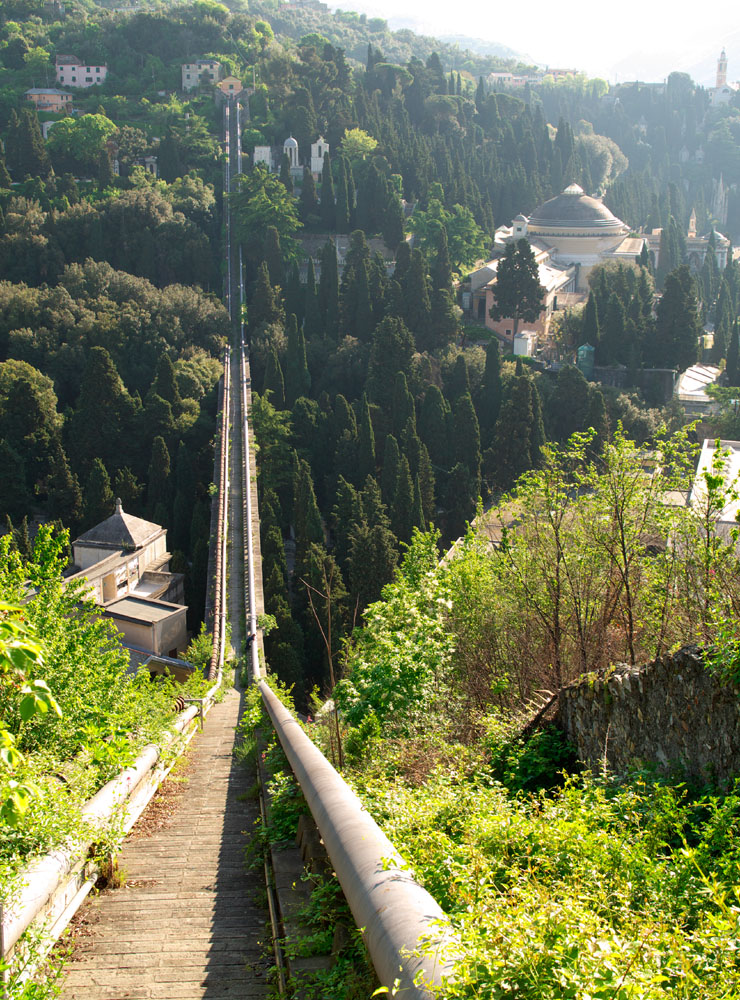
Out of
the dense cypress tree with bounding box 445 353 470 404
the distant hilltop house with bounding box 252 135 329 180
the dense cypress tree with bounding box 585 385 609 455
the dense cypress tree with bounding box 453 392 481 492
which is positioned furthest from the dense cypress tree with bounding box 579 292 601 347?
the distant hilltop house with bounding box 252 135 329 180

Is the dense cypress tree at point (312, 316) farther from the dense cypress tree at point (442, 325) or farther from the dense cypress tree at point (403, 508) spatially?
the dense cypress tree at point (403, 508)

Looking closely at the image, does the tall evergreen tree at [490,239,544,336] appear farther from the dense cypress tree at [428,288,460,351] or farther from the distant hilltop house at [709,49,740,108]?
the distant hilltop house at [709,49,740,108]

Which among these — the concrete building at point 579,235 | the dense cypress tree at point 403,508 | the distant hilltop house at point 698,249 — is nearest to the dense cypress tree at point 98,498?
the dense cypress tree at point 403,508

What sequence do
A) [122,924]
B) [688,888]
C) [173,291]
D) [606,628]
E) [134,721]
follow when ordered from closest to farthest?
1. [688,888]
2. [122,924]
3. [134,721]
4. [606,628]
5. [173,291]

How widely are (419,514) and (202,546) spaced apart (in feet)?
24.4

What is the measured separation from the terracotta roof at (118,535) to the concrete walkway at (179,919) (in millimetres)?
23752

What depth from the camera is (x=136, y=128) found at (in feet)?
233

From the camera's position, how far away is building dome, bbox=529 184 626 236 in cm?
6531

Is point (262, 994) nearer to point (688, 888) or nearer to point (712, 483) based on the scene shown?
point (688, 888)

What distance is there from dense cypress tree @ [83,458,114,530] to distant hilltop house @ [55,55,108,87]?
181 feet

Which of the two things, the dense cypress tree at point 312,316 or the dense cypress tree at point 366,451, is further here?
the dense cypress tree at point 312,316

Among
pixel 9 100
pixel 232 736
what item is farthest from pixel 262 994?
pixel 9 100

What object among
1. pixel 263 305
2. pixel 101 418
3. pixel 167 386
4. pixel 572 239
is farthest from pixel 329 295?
pixel 572 239

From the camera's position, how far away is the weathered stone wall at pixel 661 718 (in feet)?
→ 21.5
